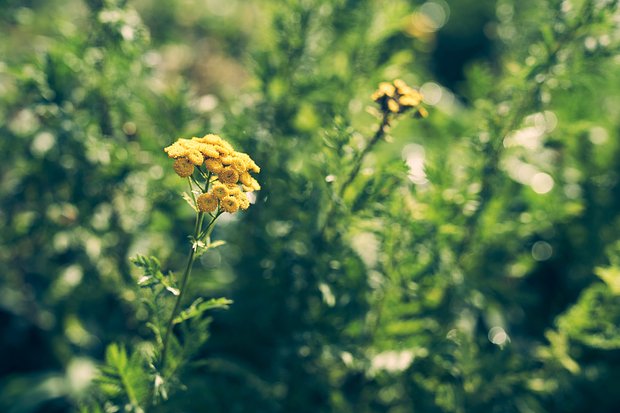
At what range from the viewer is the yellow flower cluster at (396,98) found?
5.21 ft

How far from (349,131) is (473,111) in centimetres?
102

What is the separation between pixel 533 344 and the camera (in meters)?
2.69

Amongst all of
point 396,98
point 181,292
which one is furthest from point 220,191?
point 396,98

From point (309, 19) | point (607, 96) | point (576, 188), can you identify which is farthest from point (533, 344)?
point (309, 19)

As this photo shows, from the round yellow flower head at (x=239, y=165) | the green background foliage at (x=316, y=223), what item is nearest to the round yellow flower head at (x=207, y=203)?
the round yellow flower head at (x=239, y=165)

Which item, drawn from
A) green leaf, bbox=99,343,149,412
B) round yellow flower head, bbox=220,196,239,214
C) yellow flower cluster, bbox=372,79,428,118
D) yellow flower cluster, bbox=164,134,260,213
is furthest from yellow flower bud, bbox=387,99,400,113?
green leaf, bbox=99,343,149,412

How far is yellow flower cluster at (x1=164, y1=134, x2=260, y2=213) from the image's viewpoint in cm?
129

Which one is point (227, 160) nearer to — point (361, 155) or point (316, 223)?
point (361, 155)

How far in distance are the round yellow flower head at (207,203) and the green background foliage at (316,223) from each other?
0.48 metres

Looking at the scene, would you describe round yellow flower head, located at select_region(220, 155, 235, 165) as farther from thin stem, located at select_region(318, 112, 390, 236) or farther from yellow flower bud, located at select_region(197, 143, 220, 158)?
thin stem, located at select_region(318, 112, 390, 236)

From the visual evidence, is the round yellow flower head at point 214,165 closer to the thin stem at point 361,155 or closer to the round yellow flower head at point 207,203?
the round yellow flower head at point 207,203

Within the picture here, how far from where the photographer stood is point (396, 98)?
5.32 ft

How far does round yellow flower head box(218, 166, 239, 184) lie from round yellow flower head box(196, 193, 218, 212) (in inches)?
2.4

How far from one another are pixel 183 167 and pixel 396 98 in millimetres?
647
